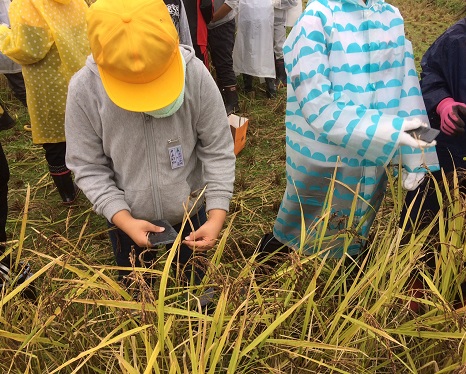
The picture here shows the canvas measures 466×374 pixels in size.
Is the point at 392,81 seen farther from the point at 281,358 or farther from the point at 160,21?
the point at 281,358

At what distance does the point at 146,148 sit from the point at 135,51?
→ 0.31 metres

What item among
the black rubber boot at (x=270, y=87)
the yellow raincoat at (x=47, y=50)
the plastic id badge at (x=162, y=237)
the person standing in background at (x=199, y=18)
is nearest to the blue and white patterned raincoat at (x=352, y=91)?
the plastic id badge at (x=162, y=237)

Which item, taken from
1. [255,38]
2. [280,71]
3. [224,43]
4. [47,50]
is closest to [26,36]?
[47,50]

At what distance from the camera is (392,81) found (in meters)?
1.38

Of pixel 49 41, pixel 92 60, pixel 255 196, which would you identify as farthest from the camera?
pixel 255 196

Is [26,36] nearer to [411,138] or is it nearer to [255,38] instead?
[411,138]

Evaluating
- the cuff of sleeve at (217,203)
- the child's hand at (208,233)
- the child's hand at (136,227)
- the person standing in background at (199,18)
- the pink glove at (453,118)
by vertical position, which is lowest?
the person standing in background at (199,18)

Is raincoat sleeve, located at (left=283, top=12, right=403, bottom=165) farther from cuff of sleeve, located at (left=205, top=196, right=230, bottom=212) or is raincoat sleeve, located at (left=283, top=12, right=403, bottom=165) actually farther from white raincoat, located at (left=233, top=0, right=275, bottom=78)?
white raincoat, located at (left=233, top=0, right=275, bottom=78)

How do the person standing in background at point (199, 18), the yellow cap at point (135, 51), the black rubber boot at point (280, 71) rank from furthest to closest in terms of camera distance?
the black rubber boot at point (280, 71) → the person standing in background at point (199, 18) → the yellow cap at point (135, 51)

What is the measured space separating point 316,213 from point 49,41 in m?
1.51

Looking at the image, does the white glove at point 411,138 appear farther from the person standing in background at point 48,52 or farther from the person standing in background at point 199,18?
the person standing in background at point 199,18

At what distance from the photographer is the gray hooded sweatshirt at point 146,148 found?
1.22 m

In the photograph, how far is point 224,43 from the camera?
12.2ft

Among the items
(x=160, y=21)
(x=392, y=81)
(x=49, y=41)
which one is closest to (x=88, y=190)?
(x=160, y=21)
